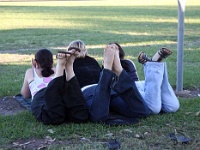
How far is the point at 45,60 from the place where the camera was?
19.0 feet

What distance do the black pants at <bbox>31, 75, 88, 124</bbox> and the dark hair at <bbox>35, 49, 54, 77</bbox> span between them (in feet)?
1.83

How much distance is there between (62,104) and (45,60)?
0.84 m

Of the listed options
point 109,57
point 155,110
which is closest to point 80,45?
point 109,57

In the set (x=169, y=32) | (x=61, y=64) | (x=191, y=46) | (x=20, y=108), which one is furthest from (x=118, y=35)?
(x=61, y=64)

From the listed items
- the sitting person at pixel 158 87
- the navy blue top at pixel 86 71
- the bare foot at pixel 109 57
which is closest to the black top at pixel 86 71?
the navy blue top at pixel 86 71

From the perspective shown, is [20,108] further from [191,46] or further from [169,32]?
[169,32]

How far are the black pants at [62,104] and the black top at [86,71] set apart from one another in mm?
683

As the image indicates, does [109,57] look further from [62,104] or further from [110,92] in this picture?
[62,104]

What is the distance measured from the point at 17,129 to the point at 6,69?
15.9 ft

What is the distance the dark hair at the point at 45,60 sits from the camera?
18.9 feet

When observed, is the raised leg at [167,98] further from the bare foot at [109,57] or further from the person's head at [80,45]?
the person's head at [80,45]

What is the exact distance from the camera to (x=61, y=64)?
4996 mm

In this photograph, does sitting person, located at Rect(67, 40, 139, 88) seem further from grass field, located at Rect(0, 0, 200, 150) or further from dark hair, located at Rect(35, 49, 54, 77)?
grass field, located at Rect(0, 0, 200, 150)

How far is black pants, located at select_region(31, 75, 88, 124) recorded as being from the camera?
5.03 metres
